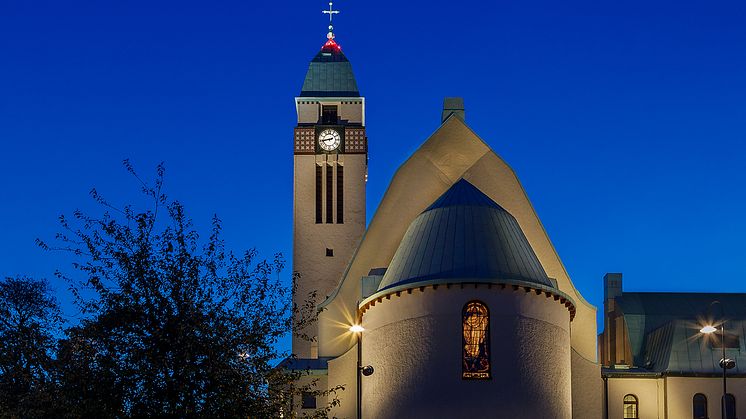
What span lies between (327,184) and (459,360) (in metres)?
32.0

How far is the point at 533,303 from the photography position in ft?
138

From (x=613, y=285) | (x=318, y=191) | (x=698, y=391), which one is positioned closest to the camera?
(x=698, y=391)

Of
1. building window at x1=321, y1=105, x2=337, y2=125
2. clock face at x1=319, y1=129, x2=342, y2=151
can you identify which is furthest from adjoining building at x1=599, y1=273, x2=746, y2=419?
building window at x1=321, y1=105, x2=337, y2=125

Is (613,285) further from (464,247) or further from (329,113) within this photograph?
(464,247)

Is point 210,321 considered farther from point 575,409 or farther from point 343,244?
point 343,244

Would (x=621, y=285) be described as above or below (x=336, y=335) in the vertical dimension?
above

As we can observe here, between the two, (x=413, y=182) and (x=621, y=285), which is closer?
(x=413, y=182)

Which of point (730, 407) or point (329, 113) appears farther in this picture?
point (329, 113)

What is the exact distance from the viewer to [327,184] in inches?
2815

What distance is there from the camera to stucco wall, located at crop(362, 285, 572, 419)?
40594 millimetres

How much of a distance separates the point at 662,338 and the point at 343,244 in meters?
21.9

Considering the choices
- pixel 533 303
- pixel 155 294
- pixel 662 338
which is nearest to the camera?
pixel 155 294

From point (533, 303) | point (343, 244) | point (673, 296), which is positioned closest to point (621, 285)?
point (673, 296)

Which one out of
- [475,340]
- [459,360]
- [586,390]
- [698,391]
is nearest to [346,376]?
[459,360]
